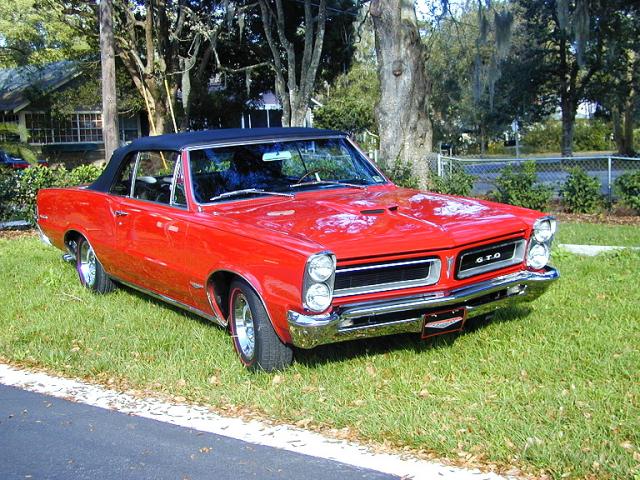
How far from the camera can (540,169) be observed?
52.9 ft

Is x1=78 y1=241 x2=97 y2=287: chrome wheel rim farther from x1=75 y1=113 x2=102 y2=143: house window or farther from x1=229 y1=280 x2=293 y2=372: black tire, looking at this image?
x1=75 y1=113 x2=102 y2=143: house window

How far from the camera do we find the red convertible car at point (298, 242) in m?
4.93

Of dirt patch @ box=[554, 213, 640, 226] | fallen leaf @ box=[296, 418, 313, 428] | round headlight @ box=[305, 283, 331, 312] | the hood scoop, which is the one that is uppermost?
the hood scoop

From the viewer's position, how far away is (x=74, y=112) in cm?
3681

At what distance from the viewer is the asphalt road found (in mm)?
4059

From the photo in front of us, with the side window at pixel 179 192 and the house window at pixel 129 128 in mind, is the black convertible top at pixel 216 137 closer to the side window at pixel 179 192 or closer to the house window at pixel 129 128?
the side window at pixel 179 192

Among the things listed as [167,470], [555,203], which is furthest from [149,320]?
[555,203]

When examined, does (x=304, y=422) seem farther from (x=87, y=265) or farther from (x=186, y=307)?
(x=87, y=265)

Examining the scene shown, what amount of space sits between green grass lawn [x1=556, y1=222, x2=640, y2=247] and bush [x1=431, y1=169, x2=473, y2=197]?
2.18 metres

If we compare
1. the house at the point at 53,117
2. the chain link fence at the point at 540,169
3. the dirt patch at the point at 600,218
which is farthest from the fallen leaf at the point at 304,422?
the house at the point at 53,117

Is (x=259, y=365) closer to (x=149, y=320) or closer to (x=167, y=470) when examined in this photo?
(x=167, y=470)

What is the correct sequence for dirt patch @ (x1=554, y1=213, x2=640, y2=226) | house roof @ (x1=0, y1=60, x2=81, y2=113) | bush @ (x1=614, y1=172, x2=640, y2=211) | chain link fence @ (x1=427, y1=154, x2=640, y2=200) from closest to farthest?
dirt patch @ (x1=554, y1=213, x2=640, y2=226) < bush @ (x1=614, y1=172, x2=640, y2=211) < chain link fence @ (x1=427, y1=154, x2=640, y2=200) < house roof @ (x1=0, y1=60, x2=81, y2=113)

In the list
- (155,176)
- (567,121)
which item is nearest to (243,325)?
(155,176)

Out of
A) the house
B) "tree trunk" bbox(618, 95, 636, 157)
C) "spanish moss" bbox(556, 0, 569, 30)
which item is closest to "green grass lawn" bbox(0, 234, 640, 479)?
"spanish moss" bbox(556, 0, 569, 30)
